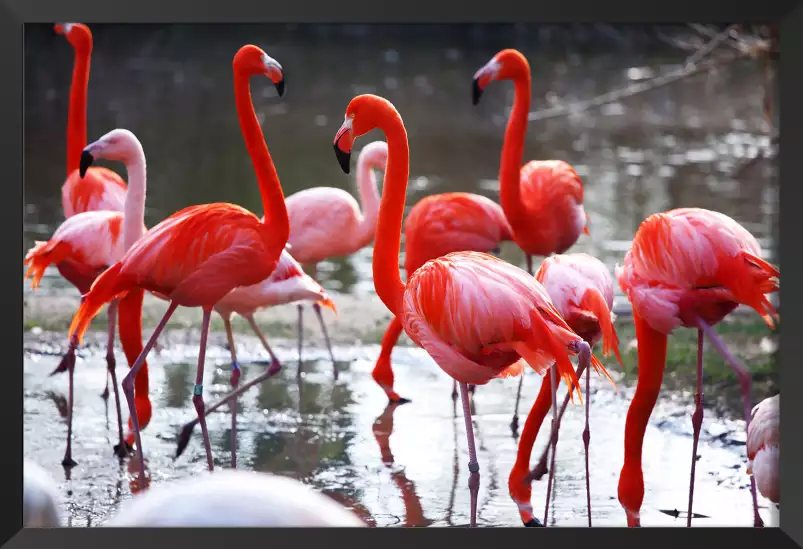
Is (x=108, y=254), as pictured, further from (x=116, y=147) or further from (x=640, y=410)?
(x=640, y=410)

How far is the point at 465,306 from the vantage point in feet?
8.93

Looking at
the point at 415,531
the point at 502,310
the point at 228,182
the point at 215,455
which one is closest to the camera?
the point at 502,310

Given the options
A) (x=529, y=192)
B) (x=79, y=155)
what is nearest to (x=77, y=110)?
(x=79, y=155)

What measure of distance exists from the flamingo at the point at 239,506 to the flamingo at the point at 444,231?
8.42 feet

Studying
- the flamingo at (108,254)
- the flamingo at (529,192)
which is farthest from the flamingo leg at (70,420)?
the flamingo at (529,192)

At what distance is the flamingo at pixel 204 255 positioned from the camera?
3215 millimetres

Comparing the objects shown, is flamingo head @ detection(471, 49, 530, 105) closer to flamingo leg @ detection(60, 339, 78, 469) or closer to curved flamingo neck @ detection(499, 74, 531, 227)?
curved flamingo neck @ detection(499, 74, 531, 227)

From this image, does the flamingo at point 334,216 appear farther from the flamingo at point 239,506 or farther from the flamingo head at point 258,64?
the flamingo at point 239,506

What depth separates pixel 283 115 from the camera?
7.57 metres

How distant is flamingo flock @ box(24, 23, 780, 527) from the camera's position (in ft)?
9.12
